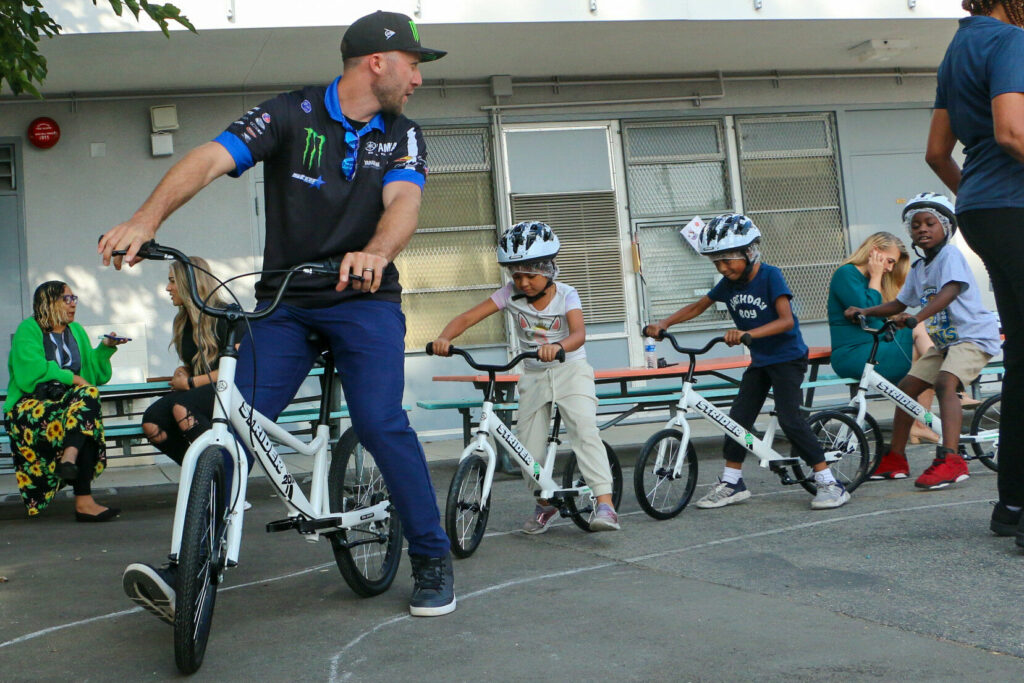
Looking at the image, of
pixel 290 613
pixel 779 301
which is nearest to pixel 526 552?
pixel 290 613

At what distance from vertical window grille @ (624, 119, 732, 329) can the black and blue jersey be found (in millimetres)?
8353

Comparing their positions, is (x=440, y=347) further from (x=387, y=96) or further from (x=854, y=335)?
(x=854, y=335)

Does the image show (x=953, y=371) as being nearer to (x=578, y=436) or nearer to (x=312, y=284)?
(x=578, y=436)

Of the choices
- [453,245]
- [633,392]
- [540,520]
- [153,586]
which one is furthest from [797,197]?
[153,586]

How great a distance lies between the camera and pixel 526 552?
557 cm

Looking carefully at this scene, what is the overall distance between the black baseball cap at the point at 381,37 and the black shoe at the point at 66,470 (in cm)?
401

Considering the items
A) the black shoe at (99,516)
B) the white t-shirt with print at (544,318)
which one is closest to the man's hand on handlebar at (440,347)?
the white t-shirt with print at (544,318)

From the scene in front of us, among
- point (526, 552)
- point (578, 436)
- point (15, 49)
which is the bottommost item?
point (526, 552)

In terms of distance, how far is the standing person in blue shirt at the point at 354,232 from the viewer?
4.11 metres

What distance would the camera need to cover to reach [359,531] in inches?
177

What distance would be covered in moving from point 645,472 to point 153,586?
3286mm

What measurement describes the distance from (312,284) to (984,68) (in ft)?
9.30

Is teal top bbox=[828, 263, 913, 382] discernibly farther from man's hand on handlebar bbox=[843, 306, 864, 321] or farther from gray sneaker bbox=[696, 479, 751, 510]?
gray sneaker bbox=[696, 479, 751, 510]

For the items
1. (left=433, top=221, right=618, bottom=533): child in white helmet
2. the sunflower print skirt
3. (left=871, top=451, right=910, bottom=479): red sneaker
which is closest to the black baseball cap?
(left=433, top=221, right=618, bottom=533): child in white helmet
